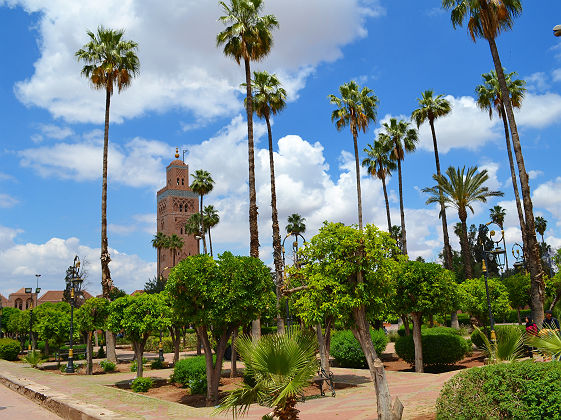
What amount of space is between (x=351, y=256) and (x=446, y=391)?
3.47m

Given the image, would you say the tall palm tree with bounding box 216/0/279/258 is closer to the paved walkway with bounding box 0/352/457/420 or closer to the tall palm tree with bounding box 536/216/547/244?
the paved walkway with bounding box 0/352/457/420

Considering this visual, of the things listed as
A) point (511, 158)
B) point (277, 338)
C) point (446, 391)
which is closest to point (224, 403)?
point (277, 338)

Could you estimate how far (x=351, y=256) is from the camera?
32.4 ft

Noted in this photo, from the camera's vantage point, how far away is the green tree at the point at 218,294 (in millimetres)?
14516

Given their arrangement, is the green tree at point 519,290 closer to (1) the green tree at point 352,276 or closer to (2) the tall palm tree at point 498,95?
(2) the tall palm tree at point 498,95

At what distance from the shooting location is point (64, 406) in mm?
10820

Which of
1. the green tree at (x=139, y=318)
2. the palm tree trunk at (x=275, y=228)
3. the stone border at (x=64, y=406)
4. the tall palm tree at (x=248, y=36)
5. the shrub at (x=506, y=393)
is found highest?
the tall palm tree at (x=248, y=36)

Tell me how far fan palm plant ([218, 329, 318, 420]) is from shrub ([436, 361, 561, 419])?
221 centimetres

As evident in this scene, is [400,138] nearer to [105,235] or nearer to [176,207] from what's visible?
[105,235]

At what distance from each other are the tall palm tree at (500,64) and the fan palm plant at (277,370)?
15.0 meters

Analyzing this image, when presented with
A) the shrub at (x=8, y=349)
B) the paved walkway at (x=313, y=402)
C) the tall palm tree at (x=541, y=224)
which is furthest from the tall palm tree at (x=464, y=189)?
the tall palm tree at (x=541, y=224)

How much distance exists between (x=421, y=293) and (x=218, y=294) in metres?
8.85

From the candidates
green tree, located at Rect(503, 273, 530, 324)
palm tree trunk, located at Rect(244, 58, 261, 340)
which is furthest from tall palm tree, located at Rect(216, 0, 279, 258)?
green tree, located at Rect(503, 273, 530, 324)

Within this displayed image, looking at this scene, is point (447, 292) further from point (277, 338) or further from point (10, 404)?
point (10, 404)
